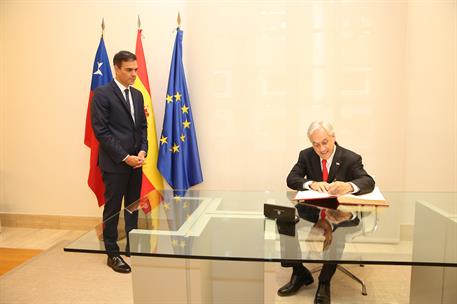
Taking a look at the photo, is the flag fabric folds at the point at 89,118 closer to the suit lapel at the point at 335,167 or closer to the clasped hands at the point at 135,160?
the clasped hands at the point at 135,160

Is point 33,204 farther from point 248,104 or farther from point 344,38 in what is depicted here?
point 344,38

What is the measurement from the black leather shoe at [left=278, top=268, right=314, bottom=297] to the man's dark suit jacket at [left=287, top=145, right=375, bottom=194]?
1.86 feet

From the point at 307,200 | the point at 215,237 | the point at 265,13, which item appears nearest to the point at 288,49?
the point at 265,13

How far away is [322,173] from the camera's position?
8.74 feet

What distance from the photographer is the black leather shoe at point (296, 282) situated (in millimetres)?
2521

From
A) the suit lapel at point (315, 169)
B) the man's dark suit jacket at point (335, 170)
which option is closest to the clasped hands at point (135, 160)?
the man's dark suit jacket at point (335, 170)

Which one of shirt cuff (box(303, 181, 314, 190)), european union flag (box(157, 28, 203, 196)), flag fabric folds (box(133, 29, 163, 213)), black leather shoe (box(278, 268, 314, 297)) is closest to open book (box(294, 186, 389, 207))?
shirt cuff (box(303, 181, 314, 190))

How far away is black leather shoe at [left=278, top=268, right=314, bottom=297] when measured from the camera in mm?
2521

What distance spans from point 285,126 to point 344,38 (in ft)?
3.15

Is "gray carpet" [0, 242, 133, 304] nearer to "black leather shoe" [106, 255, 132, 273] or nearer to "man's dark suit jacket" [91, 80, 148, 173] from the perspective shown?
"black leather shoe" [106, 255, 132, 273]

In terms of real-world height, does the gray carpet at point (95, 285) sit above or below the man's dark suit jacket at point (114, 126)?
below

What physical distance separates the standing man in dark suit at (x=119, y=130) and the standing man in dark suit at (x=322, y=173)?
1.30 m

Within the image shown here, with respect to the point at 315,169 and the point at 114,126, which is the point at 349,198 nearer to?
the point at 315,169

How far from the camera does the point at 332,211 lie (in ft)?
6.75
